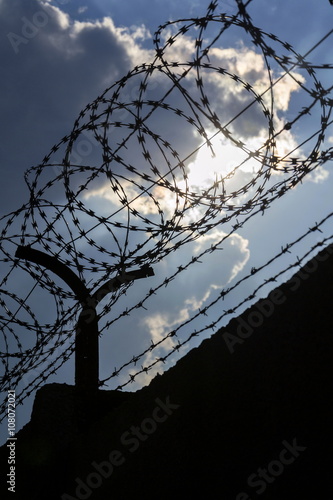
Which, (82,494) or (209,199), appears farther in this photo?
(82,494)

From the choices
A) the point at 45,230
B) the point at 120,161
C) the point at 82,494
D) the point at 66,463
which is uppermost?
the point at 45,230

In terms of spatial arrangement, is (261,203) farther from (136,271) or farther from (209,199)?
(136,271)

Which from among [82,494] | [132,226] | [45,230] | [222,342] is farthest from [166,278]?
[82,494]

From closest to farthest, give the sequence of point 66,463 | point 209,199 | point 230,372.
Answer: point 230,372, point 209,199, point 66,463

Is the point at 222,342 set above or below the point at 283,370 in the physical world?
above

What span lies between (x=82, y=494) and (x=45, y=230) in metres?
2.00

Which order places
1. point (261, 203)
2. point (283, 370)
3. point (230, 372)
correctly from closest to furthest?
1. point (283, 370)
2. point (230, 372)
3. point (261, 203)

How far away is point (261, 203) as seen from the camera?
3.21 m

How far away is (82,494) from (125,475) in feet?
1.97

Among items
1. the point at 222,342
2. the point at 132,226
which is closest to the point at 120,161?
the point at 132,226

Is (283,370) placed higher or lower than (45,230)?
lower

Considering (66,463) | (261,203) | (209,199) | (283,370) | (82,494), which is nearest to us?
(283,370)

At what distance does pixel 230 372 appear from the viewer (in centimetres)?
293

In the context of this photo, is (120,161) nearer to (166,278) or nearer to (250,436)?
(166,278)
